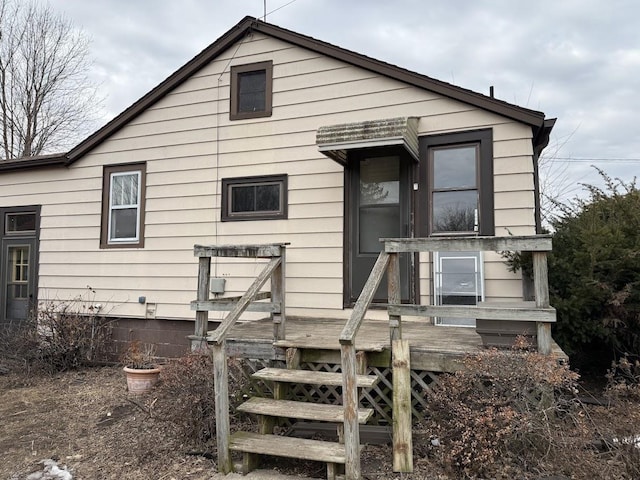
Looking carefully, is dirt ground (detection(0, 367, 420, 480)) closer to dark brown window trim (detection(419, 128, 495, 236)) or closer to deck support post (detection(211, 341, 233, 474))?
deck support post (detection(211, 341, 233, 474))

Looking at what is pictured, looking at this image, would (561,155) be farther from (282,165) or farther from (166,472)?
(166,472)

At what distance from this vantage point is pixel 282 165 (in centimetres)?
649

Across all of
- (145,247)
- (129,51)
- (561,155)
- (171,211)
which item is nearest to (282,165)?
(171,211)

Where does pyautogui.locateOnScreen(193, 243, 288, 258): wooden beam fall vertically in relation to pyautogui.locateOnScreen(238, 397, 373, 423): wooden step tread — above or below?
above

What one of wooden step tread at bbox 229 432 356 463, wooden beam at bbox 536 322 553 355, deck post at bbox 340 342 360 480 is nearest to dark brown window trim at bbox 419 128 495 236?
wooden beam at bbox 536 322 553 355

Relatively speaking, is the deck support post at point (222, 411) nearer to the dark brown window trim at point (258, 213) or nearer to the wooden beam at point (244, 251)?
the wooden beam at point (244, 251)

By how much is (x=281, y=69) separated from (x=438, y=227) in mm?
3321

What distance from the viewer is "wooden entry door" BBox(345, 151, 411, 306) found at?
5.97m

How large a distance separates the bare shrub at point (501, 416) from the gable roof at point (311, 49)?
3.05 meters

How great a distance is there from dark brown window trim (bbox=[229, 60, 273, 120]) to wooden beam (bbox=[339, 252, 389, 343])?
3.84 m

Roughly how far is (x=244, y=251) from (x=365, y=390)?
1811mm

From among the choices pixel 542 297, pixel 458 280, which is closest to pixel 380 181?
pixel 458 280

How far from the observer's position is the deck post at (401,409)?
3.31 m

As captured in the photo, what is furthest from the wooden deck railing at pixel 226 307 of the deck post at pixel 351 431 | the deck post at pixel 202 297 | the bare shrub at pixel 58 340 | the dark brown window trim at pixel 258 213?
the bare shrub at pixel 58 340
